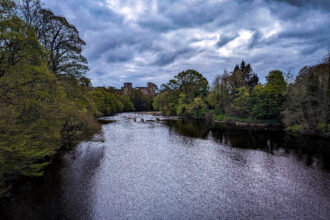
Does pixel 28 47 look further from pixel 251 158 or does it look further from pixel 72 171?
pixel 251 158

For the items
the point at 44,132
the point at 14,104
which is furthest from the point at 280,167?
the point at 14,104

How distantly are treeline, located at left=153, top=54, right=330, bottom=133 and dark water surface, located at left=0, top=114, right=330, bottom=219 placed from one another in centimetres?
1286

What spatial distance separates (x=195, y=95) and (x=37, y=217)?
222 ft

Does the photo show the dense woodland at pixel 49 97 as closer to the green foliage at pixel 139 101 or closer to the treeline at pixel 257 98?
the treeline at pixel 257 98

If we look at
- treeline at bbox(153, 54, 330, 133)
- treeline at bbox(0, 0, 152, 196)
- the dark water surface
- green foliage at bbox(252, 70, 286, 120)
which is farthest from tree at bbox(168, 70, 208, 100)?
treeline at bbox(0, 0, 152, 196)

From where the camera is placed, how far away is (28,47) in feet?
37.7

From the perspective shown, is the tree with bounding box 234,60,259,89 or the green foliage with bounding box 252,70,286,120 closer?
the green foliage with bounding box 252,70,286,120

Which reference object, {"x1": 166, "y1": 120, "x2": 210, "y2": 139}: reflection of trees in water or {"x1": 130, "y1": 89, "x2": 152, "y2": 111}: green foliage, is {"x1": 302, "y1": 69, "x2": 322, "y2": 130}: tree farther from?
{"x1": 130, "y1": 89, "x2": 152, "y2": 111}: green foliage

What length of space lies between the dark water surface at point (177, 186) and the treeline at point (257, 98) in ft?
42.2

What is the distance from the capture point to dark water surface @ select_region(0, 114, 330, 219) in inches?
443

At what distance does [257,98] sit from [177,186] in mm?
41689

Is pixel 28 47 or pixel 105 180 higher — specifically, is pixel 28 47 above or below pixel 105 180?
above

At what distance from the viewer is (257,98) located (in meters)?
49.3

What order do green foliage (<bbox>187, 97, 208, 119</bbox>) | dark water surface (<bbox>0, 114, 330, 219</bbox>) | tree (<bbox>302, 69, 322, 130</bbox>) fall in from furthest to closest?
green foliage (<bbox>187, 97, 208, 119</bbox>)
tree (<bbox>302, 69, 322, 130</bbox>)
dark water surface (<bbox>0, 114, 330, 219</bbox>)
